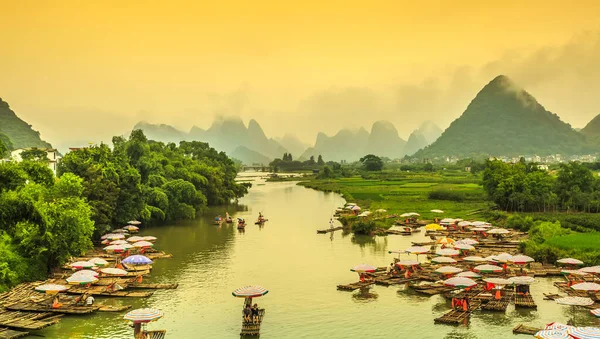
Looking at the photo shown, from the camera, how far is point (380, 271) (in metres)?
30.2

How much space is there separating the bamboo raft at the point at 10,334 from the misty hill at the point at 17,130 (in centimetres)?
10140

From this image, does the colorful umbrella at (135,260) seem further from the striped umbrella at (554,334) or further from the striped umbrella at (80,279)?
the striped umbrella at (554,334)

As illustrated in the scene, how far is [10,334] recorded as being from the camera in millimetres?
19375

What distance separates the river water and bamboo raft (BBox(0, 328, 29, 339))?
0.75 m

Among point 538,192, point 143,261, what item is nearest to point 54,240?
point 143,261

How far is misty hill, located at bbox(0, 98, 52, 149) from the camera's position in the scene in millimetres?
113688

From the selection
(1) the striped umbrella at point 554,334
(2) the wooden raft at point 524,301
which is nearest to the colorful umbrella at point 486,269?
(2) the wooden raft at point 524,301

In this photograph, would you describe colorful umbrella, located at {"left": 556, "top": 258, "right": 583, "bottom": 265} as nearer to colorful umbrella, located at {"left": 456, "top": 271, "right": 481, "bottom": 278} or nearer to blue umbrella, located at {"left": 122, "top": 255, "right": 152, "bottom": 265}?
colorful umbrella, located at {"left": 456, "top": 271, "right": 481, "bottom": 278}

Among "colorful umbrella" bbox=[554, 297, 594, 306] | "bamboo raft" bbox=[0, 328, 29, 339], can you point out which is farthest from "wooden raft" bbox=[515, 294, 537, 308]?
"bamboo raft" bbox=[0, 328, 29, 339]

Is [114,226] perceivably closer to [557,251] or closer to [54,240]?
[54,240]

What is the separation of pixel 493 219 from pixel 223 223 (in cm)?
2532

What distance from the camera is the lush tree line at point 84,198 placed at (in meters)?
26.7

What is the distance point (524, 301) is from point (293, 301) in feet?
33.8

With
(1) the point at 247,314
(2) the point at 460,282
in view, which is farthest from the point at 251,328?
(2) the point at 460,282
